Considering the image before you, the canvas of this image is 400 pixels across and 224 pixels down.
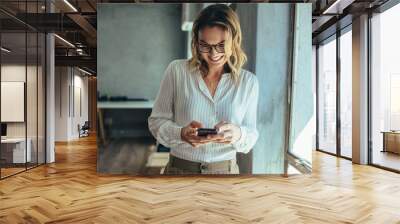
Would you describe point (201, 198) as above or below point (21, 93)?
below

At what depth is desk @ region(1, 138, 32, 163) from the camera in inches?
263

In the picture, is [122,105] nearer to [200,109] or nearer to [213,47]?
[200,109]

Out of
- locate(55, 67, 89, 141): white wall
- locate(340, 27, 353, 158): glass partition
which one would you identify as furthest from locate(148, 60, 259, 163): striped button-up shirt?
locate(55, 67, 89, 141): white wall

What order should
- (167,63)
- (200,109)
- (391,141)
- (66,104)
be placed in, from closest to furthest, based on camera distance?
(200,109), (167,63), (391,141), (66,104)

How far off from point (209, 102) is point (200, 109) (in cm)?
19

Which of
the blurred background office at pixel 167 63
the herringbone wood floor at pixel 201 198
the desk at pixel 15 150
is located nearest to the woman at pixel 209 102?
the blurred background office at pixel 167 63

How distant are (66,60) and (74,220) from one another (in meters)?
10.4

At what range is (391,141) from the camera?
24.8 feet

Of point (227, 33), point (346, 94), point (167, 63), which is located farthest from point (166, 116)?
point (346, 94)

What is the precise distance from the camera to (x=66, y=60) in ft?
43.5

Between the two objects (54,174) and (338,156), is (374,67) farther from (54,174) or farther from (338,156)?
(54,174)

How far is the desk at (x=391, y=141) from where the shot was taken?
7418 mm

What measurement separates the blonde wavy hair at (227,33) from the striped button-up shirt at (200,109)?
139mm

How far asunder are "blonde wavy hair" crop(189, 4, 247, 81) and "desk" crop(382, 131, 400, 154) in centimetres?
353
